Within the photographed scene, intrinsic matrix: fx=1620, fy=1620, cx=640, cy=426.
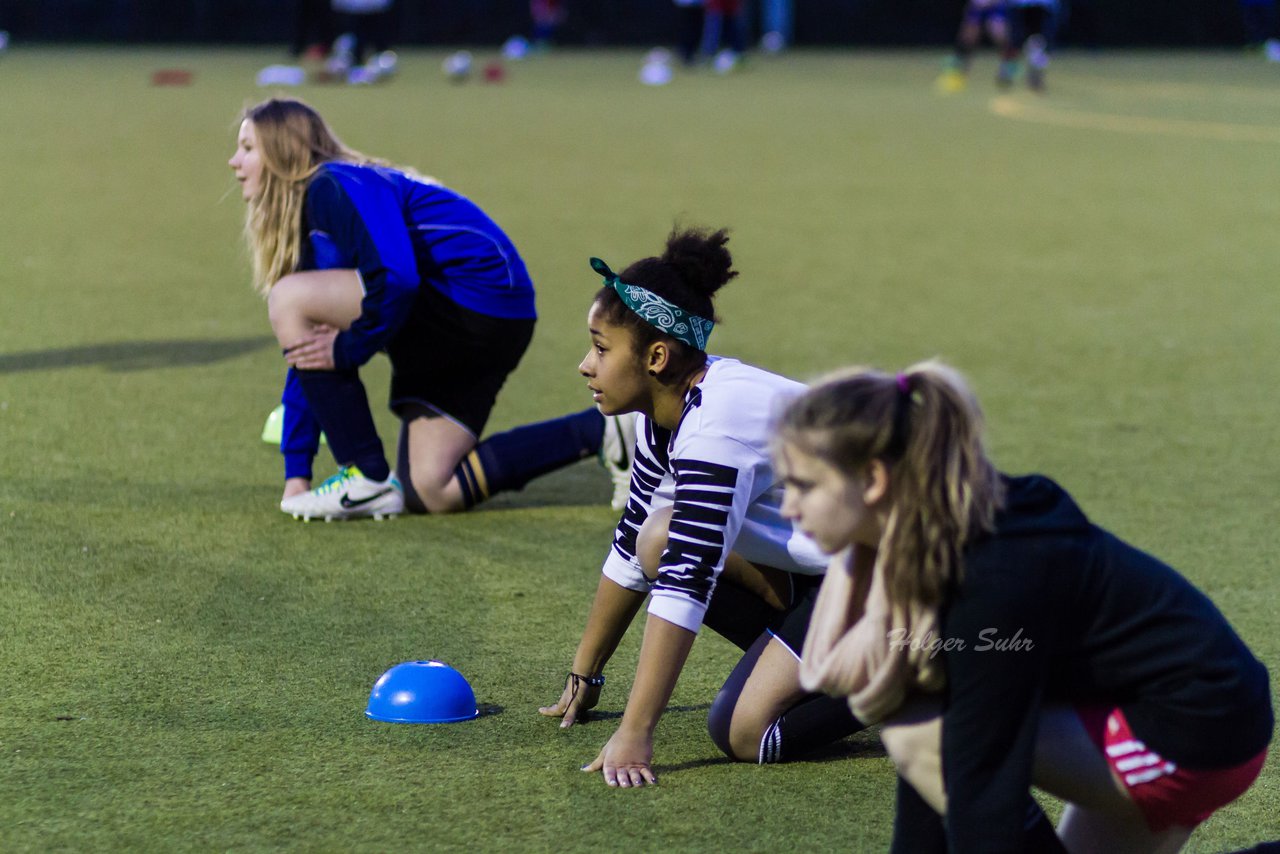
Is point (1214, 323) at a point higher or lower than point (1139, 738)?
lower

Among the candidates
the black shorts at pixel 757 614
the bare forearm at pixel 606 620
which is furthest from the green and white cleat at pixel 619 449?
the bare forearm at pixel 606 620

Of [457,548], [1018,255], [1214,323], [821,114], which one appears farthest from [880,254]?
[821,114]

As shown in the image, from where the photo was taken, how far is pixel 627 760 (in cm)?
280

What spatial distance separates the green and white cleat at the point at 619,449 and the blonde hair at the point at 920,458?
242 cm

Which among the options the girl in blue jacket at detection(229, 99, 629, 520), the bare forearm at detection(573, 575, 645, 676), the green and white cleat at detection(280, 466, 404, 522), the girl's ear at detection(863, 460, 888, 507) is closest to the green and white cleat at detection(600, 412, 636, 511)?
the girl in blue jacket at detection(229, 99, 629, 520)

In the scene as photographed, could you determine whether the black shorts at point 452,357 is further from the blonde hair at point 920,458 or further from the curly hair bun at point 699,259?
the blonde hair at point 920,458

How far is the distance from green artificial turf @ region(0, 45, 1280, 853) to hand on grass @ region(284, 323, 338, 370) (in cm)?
43

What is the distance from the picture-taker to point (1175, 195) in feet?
36.5

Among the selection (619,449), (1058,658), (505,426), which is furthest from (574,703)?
(505,426)

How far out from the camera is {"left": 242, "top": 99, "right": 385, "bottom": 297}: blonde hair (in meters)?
4.46

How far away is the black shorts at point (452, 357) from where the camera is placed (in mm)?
4629

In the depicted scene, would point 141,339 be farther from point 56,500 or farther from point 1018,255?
point 1018,255

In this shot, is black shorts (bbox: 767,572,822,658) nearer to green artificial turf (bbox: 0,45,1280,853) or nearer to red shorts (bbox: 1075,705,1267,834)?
green artificial turf (bbox: 0,45,1280,853)

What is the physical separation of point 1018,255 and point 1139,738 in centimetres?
714
